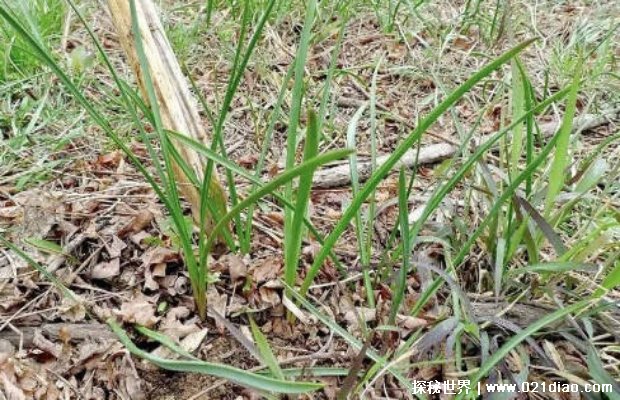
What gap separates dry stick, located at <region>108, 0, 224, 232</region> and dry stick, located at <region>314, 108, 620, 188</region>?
40 cm

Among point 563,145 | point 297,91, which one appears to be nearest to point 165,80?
point 297,91

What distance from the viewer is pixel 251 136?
5.66ft

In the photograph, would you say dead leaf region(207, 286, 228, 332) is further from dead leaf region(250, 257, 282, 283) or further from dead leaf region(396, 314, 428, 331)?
dead leaf region(396, 314, 428, 331)

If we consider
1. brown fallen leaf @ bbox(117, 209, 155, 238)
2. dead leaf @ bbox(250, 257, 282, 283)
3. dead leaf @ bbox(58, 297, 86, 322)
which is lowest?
dead leaf @ bbox(250, 257, 282, 283)

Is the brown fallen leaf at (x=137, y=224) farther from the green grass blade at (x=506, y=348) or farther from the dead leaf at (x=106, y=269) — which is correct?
the green grass blade at (x=506, y=348)

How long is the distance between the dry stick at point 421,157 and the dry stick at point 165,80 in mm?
402

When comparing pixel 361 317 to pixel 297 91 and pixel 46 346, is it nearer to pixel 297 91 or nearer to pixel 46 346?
pixel 297 91

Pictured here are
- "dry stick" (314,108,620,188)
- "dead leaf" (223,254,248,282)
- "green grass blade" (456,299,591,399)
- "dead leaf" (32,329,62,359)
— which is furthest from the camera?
"dry stick" (314,108,620,188)

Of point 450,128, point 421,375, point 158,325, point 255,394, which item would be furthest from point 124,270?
point 450,128

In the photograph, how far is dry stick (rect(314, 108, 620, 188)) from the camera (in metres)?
1.51

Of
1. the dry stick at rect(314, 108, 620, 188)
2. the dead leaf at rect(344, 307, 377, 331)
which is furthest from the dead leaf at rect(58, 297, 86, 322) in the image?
the dry stick at rect(314, 108, 620, 188)

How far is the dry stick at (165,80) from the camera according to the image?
3.67ft

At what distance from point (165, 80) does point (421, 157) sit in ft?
2.54

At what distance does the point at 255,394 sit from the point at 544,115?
1.37 meters
